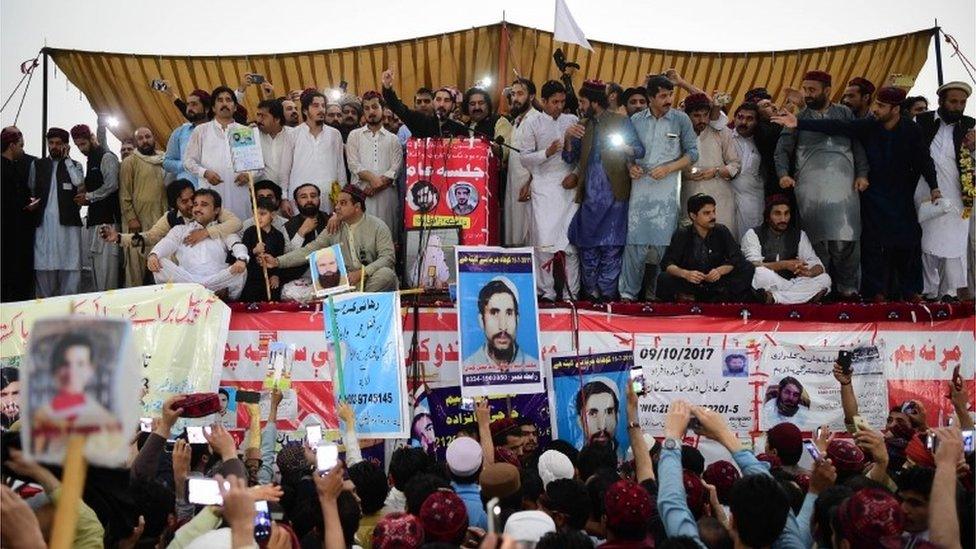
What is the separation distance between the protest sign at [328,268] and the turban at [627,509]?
415cm

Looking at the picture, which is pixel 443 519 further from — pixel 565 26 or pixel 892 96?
pixel 892 96

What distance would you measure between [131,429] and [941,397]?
738cm

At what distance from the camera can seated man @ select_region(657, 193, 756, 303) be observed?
785cm

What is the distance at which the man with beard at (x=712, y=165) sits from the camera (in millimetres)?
8430

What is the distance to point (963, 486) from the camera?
12.4 feet

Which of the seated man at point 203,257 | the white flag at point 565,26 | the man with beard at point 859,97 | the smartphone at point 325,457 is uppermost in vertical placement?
the white flag at point 565,26

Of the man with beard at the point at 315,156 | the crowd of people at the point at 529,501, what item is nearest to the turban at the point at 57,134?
the man with beard at the point at 315,156

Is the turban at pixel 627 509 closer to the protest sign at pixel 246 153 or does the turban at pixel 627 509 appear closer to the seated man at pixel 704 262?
the seated man at pixel 704 262

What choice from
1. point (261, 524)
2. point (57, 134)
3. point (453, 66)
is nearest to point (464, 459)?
point (261, 524)

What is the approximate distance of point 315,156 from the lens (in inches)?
352

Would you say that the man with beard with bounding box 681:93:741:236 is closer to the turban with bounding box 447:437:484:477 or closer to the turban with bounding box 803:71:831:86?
the turban with bounding box 803:71:831:86

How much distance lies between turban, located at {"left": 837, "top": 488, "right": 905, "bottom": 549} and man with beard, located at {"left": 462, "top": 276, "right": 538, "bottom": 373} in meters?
3.83

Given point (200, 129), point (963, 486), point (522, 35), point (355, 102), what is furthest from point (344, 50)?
point (963, 486)

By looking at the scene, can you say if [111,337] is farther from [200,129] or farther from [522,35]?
[522,35]
